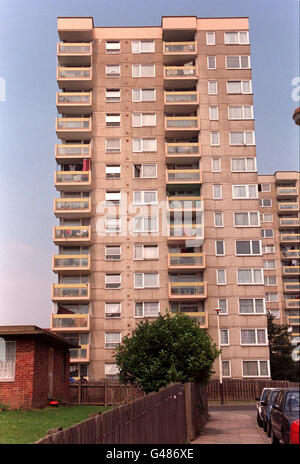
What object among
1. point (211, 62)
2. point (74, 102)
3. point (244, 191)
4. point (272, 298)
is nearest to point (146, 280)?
point (244, 191)

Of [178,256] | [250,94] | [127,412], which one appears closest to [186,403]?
[127,412]

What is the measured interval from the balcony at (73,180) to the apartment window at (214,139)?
1370 centimetres

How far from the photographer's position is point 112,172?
5869cm

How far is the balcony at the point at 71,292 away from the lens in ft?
177

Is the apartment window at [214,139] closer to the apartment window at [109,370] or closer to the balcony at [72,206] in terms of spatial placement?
the balcony at [72,206]

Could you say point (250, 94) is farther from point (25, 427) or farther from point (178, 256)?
point (25, 427)

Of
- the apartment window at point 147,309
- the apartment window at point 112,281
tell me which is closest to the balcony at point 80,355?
the apartment window at point 147,309

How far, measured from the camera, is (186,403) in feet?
57.0

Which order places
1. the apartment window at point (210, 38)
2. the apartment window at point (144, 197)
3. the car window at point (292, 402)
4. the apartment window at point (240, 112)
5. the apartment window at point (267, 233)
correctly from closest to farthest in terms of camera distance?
the car window at point (292, 402)
the apartment window at point (144, 197)
the apartment window at point (240, 112)
the apartment window at point (210, 38)
the apartment window at point (267, 233)

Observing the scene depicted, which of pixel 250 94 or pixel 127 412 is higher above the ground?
pixel 250 94

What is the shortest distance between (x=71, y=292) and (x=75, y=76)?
23891mm

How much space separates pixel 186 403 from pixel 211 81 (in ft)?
161

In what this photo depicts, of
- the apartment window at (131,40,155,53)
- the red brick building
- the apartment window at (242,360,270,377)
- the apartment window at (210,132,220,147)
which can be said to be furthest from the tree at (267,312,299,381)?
the red brick building

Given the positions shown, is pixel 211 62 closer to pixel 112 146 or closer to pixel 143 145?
pixel 143 145
